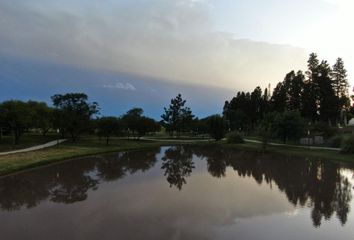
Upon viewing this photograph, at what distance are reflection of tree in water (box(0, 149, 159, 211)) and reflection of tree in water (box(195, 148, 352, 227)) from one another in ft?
29.4

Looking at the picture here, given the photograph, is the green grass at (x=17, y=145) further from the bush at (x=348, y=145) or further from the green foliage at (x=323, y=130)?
the green foliage at (x=323, y=130)

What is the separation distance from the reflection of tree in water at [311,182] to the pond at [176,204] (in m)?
0.05

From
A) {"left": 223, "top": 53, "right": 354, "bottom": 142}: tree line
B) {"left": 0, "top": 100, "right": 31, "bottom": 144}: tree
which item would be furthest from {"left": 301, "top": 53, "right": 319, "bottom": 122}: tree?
{"left": 0, "top": 100, "right": 31, "bottom": 144}: tree

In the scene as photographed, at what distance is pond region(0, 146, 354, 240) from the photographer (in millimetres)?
11984

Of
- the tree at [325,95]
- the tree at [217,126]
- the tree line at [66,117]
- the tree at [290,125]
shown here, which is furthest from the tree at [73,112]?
the tree at [325,95]

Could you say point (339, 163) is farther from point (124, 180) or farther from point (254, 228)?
point (254, 228)

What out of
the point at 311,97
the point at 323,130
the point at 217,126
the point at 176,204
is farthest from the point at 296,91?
the point at 176,204

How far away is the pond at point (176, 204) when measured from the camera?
12.0 m

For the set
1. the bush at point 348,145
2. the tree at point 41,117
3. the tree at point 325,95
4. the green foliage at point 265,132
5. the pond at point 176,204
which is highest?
the tree at point 325,95

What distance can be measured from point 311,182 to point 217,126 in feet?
149

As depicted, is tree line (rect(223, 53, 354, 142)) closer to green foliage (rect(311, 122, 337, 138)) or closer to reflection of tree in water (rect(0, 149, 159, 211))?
green foliage (rect(311, 122, 337, 138))

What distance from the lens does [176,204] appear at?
1622cm

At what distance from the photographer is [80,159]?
3525cm

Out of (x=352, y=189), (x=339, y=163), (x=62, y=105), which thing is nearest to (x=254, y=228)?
(x=352, y=189)
